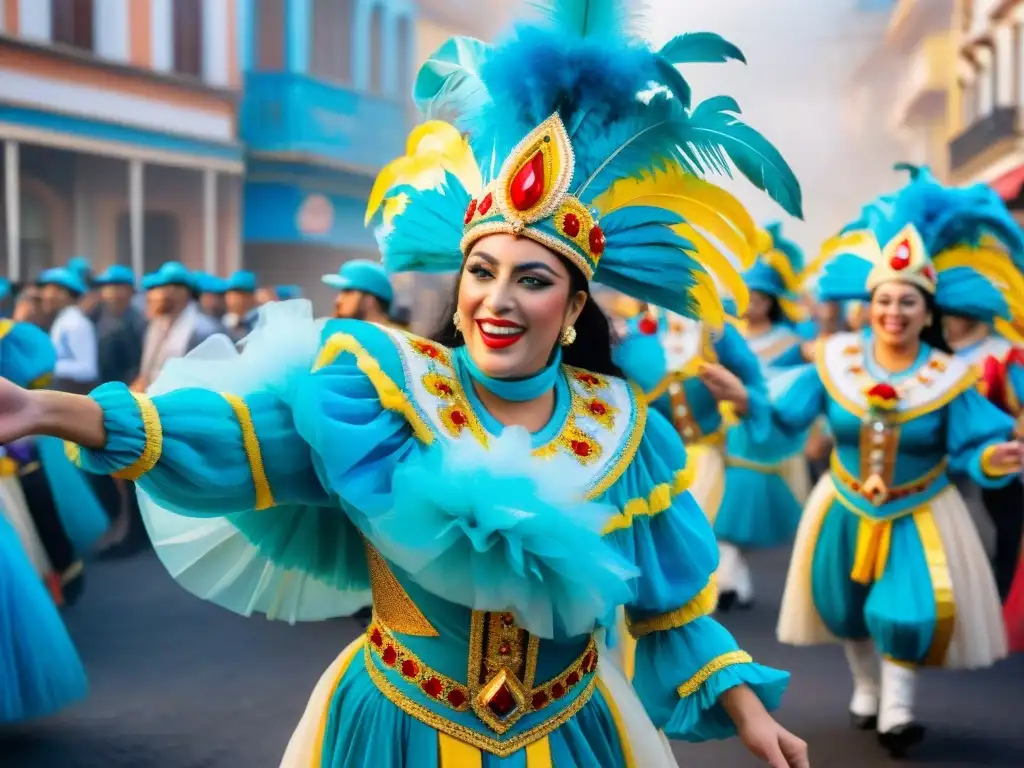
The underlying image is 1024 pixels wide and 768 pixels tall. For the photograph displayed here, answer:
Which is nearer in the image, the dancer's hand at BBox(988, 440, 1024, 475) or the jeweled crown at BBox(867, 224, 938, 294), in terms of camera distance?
the dancer's hand at BBox(988, 440, 1024, 475)

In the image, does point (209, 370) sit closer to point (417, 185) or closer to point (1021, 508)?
point (417, 185)

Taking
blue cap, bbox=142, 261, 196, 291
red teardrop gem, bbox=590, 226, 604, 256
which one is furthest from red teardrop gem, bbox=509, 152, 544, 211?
blue cap, bbox=142, 261, 196, 291

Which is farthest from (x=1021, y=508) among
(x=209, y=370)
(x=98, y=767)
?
(x=209, y=370)

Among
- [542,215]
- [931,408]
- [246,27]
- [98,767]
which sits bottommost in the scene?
[98,767]

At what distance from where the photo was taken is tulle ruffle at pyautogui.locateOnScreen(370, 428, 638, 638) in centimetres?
197

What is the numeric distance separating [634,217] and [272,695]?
3367 millimetres

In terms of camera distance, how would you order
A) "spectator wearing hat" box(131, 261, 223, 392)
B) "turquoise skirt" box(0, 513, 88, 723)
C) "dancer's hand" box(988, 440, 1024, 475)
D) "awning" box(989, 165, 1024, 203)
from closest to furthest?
"turquoise skirt" box(0, 513, 88, 723), "dancer's hand" box(988, 440, 1024, 475), "spectator wearing hat" box(131, 261, 223, 392), "awning" box(989, 165, 1024, 203)

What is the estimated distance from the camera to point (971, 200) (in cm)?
502

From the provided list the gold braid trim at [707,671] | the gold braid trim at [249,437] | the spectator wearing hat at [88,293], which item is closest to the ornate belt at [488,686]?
the gold braid trim at [707,671]

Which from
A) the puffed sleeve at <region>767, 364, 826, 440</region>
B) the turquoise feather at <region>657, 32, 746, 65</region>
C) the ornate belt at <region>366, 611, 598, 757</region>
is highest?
the turquoise feather at <region>657, 32, 746, 65</region>

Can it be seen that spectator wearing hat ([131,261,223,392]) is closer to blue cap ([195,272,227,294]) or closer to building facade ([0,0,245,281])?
blue cap ([195,272,227,294])

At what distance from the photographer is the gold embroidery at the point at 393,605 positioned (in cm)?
225

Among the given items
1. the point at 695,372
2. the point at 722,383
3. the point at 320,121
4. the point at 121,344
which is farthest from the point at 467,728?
the point at 320,121

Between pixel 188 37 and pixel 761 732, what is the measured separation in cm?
1425
